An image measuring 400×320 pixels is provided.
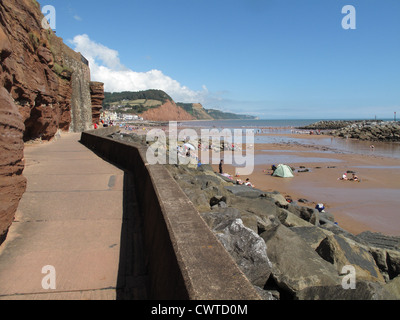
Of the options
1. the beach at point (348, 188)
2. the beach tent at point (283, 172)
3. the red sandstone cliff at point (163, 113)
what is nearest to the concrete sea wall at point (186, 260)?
the beach at point (348, 188)

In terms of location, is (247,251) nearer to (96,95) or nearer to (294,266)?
(294,266)

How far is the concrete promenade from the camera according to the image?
2.63 metres

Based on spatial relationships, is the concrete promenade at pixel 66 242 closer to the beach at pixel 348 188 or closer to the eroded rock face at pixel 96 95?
the beach at pixel 348 188

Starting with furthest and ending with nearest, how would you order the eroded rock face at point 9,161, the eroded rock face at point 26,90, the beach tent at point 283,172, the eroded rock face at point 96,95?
the eroded rock face at point 96,95
the beach tent at point 283,172
the eroded rock face at point 26,90
the eroded rock face at point 9,161

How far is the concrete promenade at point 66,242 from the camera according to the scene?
263 cm

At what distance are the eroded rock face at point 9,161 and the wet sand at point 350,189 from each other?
9.48 meters

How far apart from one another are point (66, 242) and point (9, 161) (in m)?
1.20

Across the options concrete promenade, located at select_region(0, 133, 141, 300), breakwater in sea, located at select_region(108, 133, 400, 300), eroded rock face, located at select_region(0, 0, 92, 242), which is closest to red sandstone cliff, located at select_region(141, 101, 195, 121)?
eroded rock face, located at select_region(0, 0, 92, 242)

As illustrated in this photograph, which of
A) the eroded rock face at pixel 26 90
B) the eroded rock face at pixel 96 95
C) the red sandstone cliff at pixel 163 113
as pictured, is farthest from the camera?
the red sandstone cliff at pixel 163 113

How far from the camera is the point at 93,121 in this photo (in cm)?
2886

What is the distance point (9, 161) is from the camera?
9.62 ft

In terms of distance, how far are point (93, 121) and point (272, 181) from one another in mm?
20826

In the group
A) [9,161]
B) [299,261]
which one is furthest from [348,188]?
[9,161]
